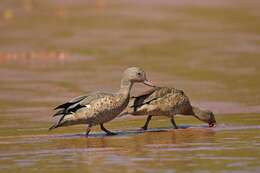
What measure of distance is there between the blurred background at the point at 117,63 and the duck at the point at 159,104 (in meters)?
0.44

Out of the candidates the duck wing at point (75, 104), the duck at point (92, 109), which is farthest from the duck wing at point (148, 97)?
the duck wing at point (75, 104)

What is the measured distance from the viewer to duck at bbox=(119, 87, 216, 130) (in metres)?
11.1

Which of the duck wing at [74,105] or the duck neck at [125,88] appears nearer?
the duck wing at [74,105]

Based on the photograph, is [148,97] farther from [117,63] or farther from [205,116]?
[117,63]

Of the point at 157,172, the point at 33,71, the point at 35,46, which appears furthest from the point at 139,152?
the point at 35,46

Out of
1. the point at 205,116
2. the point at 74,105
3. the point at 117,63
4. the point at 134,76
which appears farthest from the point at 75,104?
the point at 117,63

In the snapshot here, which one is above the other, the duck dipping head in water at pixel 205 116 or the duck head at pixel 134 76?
the duck head at pixel 134 76

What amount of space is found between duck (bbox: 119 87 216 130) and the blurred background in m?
0.44

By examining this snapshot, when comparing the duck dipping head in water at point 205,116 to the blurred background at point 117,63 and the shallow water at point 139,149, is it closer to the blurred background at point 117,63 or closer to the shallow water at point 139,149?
the shallow water at point 139,149

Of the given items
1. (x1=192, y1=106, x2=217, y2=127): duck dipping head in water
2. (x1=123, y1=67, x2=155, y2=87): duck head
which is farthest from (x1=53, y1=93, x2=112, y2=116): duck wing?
(x1=192, y1=106, x2=217, y2=127): duck dipping head in water

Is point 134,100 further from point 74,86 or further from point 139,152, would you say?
point 74,86

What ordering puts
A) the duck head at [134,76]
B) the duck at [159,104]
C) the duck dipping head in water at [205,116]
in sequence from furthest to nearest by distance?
the duck dipping head in water at [205,116]
the duck at [159,104]
the duck head at [134,76]

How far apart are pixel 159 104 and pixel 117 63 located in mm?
6245

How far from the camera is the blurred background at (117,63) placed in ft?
31.4
